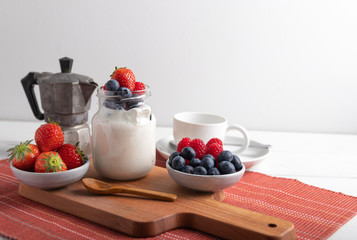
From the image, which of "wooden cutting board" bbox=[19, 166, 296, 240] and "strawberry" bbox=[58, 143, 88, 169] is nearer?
"wooden cutting board" bbox=[19, 166, 296, 240]

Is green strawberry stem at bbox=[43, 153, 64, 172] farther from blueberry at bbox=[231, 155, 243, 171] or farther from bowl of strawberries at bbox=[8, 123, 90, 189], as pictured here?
blueberry at bbox=[231, 155, 243, 171]

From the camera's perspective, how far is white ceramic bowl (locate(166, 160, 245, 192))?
0.94m

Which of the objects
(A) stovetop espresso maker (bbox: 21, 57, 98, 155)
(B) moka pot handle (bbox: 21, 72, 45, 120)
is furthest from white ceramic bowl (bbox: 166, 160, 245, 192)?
(B) moka pot handle (bbox: 21, 72, 45, 120)

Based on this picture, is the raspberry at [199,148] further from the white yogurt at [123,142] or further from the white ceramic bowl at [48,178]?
the white ceramic bowl at [48,178]

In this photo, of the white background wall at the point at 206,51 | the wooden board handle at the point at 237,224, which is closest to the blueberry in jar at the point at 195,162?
the wooden board handle at the point at 237,224

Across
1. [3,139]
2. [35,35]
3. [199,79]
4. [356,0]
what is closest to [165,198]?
[3,139]

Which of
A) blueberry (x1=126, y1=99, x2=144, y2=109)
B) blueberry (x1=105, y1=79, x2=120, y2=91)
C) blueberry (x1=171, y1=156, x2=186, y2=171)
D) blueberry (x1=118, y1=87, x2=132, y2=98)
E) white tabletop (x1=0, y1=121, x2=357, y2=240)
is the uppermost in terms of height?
blueberry (x1=105, y1=79, x2=120, y2=91)

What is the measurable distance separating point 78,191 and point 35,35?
40.6 inches

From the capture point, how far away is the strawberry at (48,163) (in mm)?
958

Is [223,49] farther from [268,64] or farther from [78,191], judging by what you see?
[78,191]

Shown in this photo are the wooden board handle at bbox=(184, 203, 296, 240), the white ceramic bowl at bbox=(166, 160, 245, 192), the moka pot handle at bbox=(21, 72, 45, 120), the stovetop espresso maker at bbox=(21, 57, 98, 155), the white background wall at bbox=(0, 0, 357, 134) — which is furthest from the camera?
the white background wall at bbox=(0, 0, 357, 134)

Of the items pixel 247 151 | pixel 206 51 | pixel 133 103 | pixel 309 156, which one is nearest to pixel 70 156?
pixel 133 103

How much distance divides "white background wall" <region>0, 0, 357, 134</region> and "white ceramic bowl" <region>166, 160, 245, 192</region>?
95 cm

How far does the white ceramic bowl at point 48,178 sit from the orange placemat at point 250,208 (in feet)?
0.18
